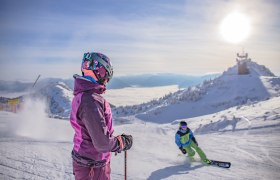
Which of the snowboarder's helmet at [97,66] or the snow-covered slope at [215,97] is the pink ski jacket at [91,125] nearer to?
the snowboarder's helmet at [97,66]

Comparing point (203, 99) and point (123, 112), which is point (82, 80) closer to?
point (203, 99)

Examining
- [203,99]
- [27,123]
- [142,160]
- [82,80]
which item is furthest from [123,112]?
[82,80]

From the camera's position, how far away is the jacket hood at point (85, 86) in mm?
3334

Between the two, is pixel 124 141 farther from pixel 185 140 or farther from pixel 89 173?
pixel 185 140

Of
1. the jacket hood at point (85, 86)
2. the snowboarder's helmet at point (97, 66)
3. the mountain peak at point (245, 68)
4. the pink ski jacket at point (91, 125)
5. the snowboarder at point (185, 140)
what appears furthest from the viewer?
the mountain peak at point (245, 68)

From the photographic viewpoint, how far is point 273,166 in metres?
9.67

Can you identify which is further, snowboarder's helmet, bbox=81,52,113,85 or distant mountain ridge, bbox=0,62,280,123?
distant mountain ridge, bbox=0,62,280,123

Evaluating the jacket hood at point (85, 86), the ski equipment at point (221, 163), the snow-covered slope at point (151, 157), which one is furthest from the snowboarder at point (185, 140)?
the jacket hood at point (85, 86)

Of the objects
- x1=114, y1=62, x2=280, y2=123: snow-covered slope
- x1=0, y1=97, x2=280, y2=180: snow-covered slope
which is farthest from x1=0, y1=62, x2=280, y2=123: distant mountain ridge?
x1=0, y1=97, x2=280, y2=180: snow-covered slope

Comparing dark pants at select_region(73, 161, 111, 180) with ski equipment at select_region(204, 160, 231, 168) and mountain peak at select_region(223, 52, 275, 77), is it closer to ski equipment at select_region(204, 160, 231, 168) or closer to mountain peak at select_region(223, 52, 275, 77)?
ski equipment at select_region(204, 160, 231, 168)

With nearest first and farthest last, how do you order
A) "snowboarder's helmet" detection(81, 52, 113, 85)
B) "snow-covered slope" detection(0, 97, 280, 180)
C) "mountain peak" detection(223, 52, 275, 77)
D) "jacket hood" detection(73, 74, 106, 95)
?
"jacket hood" detection(73, 74, 106, 95) < "snowboarder's helmet" detection(81, 52, 113, 85) < "snow-covered slope" detection(0, 97, 280, 180) < "mountain peak" detection(223, 52, 275, 77)

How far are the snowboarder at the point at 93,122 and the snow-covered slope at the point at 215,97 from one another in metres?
49.7

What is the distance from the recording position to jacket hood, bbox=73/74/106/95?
3.33 metres

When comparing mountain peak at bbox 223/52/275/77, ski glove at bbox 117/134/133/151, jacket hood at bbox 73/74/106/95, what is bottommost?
ski glove at bbox 117/134/133/151
